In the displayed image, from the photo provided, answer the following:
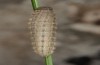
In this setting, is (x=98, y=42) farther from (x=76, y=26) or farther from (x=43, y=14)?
(x=43, y=14)

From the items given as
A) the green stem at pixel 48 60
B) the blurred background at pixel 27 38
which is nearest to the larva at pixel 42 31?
the green stem at pixel 48 60

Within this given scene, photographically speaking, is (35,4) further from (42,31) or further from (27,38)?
(27,38)

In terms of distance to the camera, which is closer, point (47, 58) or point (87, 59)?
point (47, 58)

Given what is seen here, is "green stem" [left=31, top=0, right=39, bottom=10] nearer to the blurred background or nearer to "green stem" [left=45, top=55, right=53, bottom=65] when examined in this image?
"green stem" [left=45, top=55, right=53, bottom=65]

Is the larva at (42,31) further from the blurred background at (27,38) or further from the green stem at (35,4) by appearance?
the blurred background at (27,38)

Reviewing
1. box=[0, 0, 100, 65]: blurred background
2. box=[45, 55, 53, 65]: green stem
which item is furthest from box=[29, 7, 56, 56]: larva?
box=[0, 0, 100, 65]: blurred background

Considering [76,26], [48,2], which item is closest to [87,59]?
[76,26]

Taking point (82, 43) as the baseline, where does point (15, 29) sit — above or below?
above

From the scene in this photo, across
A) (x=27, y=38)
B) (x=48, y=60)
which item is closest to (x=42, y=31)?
(x=48, y=60)
